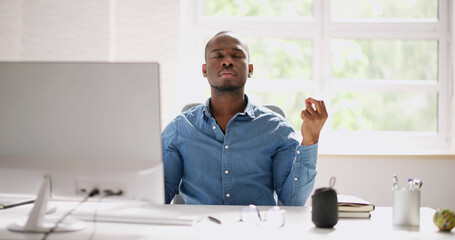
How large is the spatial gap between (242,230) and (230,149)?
624 mm

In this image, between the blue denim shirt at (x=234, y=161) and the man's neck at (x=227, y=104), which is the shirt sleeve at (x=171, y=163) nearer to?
the blue denim shirt at (x=234, y=161)

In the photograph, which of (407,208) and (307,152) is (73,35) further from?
(407,208)

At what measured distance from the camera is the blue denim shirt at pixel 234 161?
77.9 inches

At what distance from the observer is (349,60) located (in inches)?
142

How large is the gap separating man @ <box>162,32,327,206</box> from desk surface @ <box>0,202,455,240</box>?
379 millimetres

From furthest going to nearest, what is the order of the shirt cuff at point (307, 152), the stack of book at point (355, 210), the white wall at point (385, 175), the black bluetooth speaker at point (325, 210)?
the white wall at point (385, 175), the shirt cuff at point (307, 152), the stack of book at point (355, 210), the black bluetooth speaker at point (325, 210)

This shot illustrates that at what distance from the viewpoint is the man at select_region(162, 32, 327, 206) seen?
1.98 metres

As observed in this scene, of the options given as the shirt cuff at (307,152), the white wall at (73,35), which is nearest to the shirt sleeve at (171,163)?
the shirt cuff at (307,152)

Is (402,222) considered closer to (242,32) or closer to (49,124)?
(49,124)

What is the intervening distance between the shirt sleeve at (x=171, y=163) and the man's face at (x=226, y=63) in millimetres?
242

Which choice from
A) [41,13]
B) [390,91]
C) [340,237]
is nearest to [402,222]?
[340,237]

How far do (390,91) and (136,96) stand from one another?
2.64 m

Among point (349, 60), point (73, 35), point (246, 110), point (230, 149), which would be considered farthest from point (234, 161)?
point (349, 60)

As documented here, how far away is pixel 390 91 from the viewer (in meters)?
3.60
